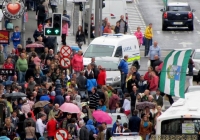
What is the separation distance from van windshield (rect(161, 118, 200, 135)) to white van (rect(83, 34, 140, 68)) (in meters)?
16.6

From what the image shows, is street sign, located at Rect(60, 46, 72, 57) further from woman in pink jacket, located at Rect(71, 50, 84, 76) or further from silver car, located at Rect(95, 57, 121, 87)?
silver car, located at Rect(95, 57, 121, 87)

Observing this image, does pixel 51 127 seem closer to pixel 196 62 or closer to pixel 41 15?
pixel 196 62

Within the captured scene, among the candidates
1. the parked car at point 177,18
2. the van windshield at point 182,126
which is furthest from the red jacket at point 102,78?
the parked car at point 177,18

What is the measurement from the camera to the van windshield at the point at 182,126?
1054 inches

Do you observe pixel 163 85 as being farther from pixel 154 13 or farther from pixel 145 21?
pixel 154 13

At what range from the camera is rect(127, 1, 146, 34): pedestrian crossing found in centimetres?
5999

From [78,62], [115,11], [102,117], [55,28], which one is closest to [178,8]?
[115,11]

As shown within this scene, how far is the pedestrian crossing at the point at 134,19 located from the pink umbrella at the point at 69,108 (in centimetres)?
2624

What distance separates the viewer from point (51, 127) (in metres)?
31.1

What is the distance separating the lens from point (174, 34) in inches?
2312

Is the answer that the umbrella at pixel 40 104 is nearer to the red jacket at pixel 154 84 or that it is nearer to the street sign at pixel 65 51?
the red jacket at pixel 154 84

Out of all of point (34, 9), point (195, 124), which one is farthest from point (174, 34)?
point (195, 124)

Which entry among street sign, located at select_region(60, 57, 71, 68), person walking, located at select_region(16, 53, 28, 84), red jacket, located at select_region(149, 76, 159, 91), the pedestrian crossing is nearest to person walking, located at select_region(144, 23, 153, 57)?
the pedestrian crossing

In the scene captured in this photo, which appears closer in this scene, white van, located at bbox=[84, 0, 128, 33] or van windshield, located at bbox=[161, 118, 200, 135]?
van windshield, located at bbox=[161, 118, 200, 135]
